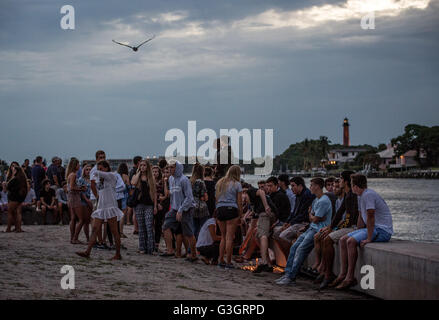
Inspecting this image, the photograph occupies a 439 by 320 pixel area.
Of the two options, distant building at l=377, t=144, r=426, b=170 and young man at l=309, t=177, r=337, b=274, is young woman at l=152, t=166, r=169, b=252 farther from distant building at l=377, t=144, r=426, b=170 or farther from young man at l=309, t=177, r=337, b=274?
distant building at l=377, t=144, r=426, b=170

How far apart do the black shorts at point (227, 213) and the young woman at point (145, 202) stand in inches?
72.9

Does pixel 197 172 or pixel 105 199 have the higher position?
pixel 197 172

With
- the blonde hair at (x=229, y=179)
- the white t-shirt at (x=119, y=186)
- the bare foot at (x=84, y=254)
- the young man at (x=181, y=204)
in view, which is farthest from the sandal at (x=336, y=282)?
the white t-shirt at (x=119, y=186)

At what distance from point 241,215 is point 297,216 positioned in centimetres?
110

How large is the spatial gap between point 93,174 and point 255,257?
3964 mm

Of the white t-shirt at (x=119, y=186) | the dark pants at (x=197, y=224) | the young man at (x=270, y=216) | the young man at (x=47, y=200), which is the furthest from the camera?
the young man at (x=47, y=200)

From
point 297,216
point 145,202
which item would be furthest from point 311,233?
point 145,202

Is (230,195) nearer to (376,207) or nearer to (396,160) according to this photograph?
(376,207)

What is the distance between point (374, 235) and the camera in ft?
29.5

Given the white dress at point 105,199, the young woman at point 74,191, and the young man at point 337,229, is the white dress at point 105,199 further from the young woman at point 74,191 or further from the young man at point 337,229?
the young man at point 337,229

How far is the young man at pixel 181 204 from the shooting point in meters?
11.7

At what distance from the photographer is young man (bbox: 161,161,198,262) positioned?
38.4 feet

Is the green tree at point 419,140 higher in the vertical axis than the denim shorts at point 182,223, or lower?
higher

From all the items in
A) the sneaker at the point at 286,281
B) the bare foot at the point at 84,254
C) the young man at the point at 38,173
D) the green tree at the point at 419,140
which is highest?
the green tree at the point at 419,140
